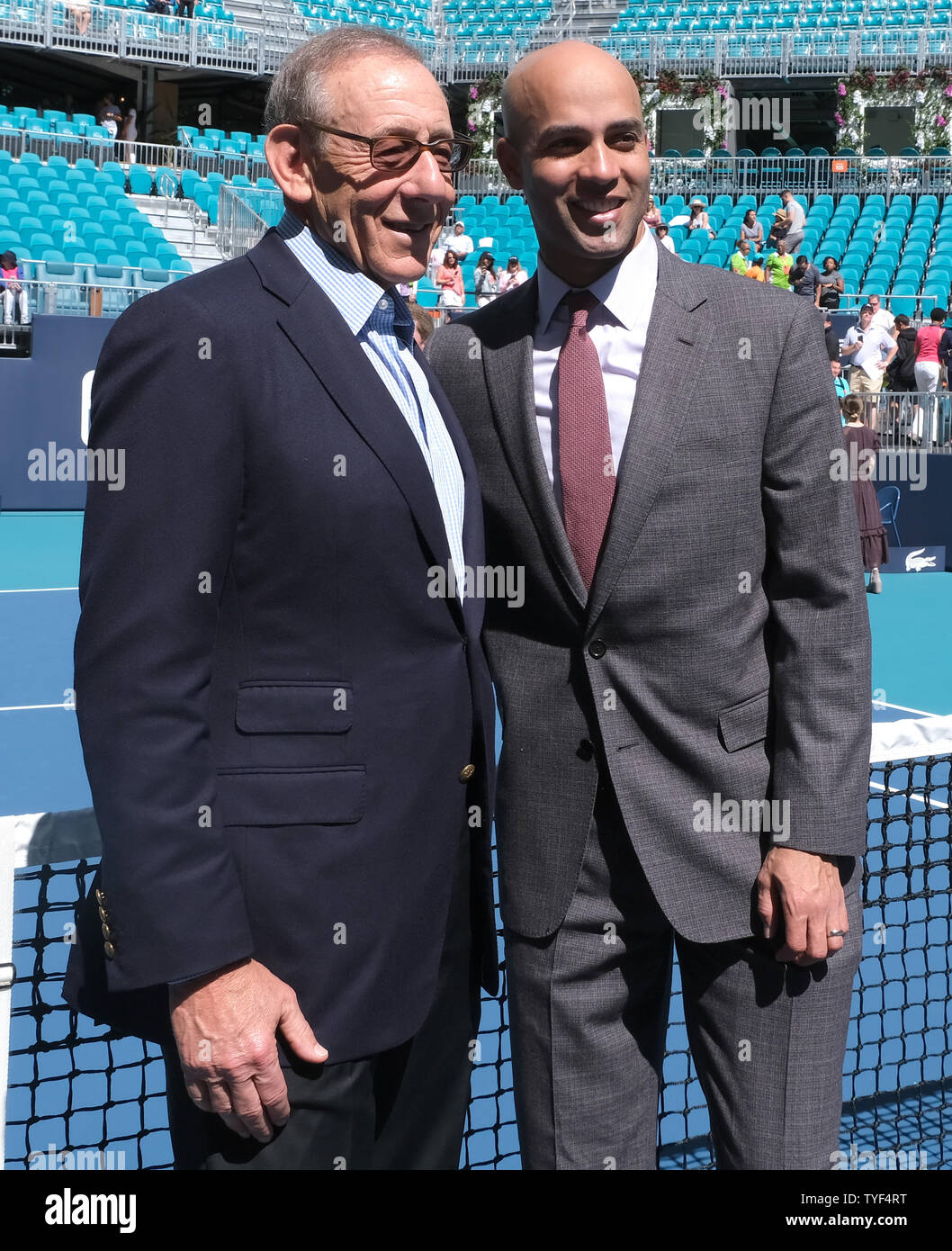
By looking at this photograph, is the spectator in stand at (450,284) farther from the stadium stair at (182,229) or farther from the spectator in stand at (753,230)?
the spectator in stand at (753,230)

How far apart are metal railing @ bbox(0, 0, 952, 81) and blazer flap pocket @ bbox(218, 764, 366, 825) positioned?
29091 millimetres

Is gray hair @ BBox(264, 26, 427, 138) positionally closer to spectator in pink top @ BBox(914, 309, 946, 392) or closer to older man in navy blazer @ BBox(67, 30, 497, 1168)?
older man in navy blazer @ BBox(67, 30, 497, 1168)

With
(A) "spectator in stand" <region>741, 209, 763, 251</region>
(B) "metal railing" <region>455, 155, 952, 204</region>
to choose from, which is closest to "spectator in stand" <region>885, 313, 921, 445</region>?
(A) "spectator in stand" <region>741, 209, 763, 251</region>

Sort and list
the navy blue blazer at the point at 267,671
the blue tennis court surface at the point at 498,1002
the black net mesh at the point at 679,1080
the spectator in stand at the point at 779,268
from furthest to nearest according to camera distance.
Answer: the spectator in stand at the point at 779,268, the black net mesh at the point at 679,1080, the blue tennis court surface at the point at 498,1002, the navy blue blazer at the point at 267,671

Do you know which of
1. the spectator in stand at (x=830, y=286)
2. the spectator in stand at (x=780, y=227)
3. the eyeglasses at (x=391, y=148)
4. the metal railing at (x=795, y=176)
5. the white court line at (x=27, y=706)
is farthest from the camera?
the metal railing at (x=795, y=176)

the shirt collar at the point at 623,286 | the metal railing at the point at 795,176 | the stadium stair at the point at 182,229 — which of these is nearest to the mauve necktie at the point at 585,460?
the shirt collar at the point at 623,286

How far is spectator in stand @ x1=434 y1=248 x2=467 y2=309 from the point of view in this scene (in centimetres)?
1841

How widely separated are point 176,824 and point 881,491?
595 inches

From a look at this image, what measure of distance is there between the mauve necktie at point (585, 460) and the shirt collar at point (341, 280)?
361 mm

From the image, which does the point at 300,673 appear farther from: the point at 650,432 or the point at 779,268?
the point at 779,268

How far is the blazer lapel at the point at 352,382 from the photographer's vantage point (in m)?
2.10

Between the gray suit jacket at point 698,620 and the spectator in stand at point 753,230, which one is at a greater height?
the spectator in stand at point 753,230

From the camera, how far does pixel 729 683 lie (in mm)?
2438
